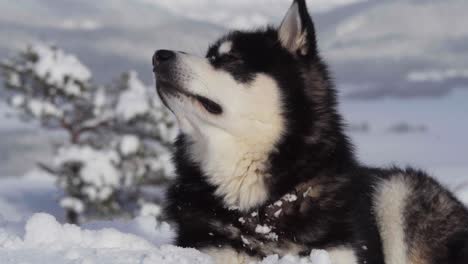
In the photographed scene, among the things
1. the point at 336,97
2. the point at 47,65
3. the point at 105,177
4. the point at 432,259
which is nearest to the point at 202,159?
the point at 336,97

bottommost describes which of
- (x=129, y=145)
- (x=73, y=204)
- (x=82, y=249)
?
(x=82, y=249)

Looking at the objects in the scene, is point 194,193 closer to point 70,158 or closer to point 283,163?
point 283,163

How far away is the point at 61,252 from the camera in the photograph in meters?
4.87

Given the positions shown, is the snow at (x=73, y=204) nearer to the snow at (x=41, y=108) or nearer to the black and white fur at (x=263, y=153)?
the snow at (x=41, y=108)

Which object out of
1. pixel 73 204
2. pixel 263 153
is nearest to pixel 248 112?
pixel 263 153

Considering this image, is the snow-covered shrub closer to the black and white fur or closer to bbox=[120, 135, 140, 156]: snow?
bbox=[120, 135, 140, 156]: snow

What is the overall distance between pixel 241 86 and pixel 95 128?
22816 millimetres

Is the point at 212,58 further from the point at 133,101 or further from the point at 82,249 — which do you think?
the point at 133,101

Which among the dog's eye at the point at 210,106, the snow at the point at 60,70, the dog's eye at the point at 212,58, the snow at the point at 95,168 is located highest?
the snow at the point at 60,70

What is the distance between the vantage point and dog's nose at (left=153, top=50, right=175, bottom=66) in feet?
18.3

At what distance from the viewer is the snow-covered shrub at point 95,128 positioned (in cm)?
2584

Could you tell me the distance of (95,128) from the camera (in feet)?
91.4

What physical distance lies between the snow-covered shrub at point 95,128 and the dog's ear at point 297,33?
19.5 m

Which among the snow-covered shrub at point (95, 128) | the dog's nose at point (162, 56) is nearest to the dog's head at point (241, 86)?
the dog's nose at point (162, 56)
